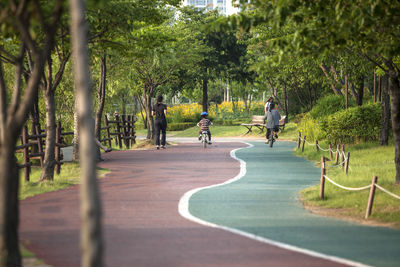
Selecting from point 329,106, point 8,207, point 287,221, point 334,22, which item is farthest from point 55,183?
point 329,106

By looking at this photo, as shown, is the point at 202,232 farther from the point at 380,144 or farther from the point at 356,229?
the point at 380,144

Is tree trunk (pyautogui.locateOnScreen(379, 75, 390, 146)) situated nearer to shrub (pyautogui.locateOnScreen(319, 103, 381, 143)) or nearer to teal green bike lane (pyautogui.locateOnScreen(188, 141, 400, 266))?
shrub (pyautogui.locateOnScreen(319, 103, 381, 143))

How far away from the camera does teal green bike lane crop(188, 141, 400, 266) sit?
7.47m

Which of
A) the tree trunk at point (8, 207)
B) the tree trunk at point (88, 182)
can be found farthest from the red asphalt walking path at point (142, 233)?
the tree trunk at point (88, 182)

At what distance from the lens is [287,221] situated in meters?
9.48

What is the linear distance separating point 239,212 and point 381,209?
239 cm

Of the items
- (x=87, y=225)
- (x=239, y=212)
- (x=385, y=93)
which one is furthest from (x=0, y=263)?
(x=385, y=93)

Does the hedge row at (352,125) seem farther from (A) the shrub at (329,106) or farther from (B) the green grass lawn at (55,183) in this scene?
(B) the green grass lawn at (55,183)

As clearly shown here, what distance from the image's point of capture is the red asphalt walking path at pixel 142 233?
682 centimetres

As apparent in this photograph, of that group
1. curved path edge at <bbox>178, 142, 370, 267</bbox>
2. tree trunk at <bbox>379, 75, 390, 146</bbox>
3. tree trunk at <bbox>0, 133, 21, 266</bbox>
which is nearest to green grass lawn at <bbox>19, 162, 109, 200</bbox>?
curved path edge at <bbox>178, 142, 370, 267</bbox>

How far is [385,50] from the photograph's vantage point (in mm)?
9828

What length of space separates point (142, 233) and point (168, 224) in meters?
0.76

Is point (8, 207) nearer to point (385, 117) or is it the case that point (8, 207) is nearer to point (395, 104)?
point (395, 104)

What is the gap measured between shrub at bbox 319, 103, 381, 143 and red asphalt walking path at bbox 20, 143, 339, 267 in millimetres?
8550
